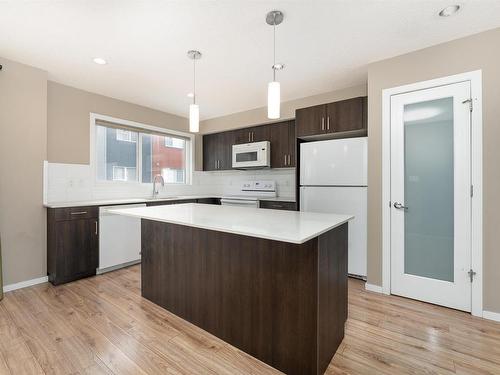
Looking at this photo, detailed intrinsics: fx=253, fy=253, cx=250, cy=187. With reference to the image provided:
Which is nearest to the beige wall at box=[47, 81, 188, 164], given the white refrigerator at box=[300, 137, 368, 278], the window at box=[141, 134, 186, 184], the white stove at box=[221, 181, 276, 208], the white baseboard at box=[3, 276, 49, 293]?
the window at box=[141, 134, 186, 184]

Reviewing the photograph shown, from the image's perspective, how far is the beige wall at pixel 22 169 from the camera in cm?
270

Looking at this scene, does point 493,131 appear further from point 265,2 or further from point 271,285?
point 271,285

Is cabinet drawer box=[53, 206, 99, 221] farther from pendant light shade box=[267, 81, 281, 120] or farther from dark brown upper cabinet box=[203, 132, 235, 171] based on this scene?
pendant light shade box=[267, 81, 281, 120]

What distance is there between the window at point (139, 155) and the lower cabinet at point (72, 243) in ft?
2.98

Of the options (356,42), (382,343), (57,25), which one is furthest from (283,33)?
(382,343)

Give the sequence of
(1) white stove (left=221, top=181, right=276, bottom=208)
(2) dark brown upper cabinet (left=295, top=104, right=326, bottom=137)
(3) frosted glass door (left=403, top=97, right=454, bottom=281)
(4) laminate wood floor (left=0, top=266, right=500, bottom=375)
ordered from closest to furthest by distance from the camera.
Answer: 1. (4) laminate wood floor (left=0, top=266, right=500, bottom=375)
2. (3) frosted glass door (left=403, top=97, right=454, bottom=281)
3. (2) dark brown upper cabinet (left=295, top=104, right=326, bottom=137)
4. (1) white stove (left=221, top=181, right=276, bottom=208)

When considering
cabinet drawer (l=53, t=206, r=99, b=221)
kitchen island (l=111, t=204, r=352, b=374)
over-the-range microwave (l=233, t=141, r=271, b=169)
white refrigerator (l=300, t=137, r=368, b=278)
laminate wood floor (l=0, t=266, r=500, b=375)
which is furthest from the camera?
over-the-range microwave (l=233, t=141, r=271, b=169)

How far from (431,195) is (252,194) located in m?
2.91

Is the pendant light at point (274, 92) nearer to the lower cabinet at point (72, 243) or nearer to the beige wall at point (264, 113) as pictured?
the beige wall at point (264, 113)

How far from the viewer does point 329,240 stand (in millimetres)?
1628

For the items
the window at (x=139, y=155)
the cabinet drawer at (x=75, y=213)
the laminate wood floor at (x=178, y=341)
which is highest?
the window at (x=139, y=155)

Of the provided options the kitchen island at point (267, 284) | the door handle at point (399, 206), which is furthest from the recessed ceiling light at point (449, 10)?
the kitchen island at point (267, 284)

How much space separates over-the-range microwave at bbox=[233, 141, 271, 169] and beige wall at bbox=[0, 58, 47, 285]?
2751 millimetres

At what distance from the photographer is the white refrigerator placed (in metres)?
3.05
